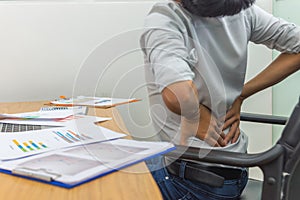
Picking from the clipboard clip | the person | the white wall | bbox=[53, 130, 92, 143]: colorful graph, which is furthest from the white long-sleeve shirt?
the white wall

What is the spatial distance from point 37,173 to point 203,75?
535 millimetres

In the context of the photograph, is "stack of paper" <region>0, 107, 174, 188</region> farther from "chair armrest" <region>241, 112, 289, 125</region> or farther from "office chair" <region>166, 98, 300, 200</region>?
"chair armrest" <region>241, 112, 289, 125</region>

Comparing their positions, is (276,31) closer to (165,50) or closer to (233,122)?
(233,122)

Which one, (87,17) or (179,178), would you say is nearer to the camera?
(179,178)

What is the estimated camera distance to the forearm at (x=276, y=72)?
3.59 ft

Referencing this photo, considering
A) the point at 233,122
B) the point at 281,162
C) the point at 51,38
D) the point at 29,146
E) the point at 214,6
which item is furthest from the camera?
the point at 51,38

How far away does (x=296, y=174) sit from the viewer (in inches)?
24.7

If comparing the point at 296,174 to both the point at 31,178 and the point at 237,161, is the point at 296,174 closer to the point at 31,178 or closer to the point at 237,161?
the point at 237,161

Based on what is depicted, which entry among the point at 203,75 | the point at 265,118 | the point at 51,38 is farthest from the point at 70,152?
the point at 51,38

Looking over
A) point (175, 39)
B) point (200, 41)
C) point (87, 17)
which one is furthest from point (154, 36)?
point (87, 17)

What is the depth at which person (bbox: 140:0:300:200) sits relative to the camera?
0.82 m

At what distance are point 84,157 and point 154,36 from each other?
1.17 feet

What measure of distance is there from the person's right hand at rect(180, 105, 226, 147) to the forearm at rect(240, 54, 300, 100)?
0.79 ft

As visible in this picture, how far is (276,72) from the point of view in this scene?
1.12 metres
